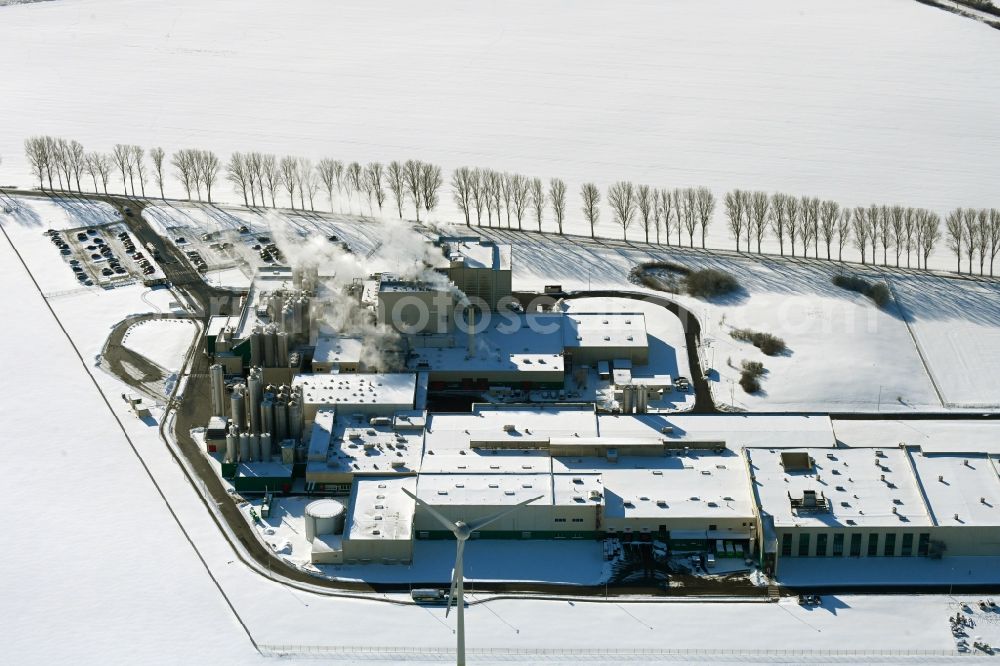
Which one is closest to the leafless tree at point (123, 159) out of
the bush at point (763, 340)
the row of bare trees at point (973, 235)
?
the bush at point (763, 340)

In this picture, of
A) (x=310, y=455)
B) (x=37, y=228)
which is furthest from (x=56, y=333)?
(x=310, y=455)

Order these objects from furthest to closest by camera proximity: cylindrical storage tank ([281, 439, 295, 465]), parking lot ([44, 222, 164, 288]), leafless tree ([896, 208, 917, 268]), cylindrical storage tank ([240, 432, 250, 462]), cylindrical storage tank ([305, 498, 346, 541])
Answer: parking lot ([44, 222, 164, 288]) < leafless tree ([896, 208, 917, 268]) < cylindrical storage tank ([240, 432, 250, 462]) < cylindrical storage tank ([281, 439, 295, 465]) < cylindrical storage tank ([305, 498, 346, 541])

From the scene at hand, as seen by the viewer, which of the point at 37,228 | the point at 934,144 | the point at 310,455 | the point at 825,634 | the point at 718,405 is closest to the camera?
the point at 825,634

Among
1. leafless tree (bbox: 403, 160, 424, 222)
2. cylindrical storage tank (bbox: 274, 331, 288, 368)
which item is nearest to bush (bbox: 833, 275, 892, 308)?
leafless tree (bbox: 403, 160, 424, 222)

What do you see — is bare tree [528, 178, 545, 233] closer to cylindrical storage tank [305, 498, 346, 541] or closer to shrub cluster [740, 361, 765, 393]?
shrub cluster [740, 361, 765, 393]

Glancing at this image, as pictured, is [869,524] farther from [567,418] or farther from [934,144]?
[934,144]

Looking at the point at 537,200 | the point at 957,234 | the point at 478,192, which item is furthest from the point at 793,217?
the point at 478,192

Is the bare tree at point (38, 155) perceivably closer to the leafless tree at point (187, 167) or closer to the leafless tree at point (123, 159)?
the leafless tree at point (123, 159)
